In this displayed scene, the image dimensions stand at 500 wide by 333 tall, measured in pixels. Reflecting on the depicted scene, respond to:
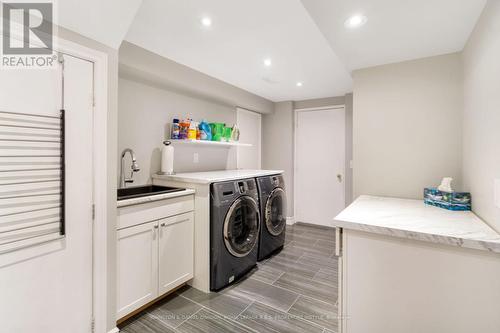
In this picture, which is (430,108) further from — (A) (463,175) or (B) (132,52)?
(B) (132,52)

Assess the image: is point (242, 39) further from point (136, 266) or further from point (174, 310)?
point (174, 310)

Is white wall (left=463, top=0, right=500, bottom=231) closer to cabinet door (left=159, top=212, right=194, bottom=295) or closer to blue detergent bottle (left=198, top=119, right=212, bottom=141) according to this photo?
cabinet door (left=159, top=212, right=194, bottom=295)

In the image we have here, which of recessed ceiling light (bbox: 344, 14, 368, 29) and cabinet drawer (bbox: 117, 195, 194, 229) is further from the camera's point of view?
cabinet drawer (bbox: 117, 195, 194, 229)

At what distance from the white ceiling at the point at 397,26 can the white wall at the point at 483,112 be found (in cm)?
10

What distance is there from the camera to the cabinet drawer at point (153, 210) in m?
1.71

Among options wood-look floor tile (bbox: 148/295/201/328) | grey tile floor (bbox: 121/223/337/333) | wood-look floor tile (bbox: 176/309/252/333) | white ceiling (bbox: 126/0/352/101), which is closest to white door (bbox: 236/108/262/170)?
white ceiling (bbox: 126/0/352/101)

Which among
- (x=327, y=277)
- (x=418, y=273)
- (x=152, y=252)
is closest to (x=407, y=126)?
(x=418, y=273)

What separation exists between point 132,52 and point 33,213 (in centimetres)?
151

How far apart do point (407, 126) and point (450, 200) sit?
2.21 feet

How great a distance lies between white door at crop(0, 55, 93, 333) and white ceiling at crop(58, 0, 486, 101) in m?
0.35

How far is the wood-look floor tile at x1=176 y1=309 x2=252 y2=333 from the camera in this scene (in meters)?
1.73

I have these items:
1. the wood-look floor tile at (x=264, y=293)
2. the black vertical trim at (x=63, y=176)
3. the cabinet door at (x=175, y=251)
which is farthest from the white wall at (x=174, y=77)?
the wood-look floor tile at (x=264, y=293)

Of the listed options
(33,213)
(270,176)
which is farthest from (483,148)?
(33,213)
